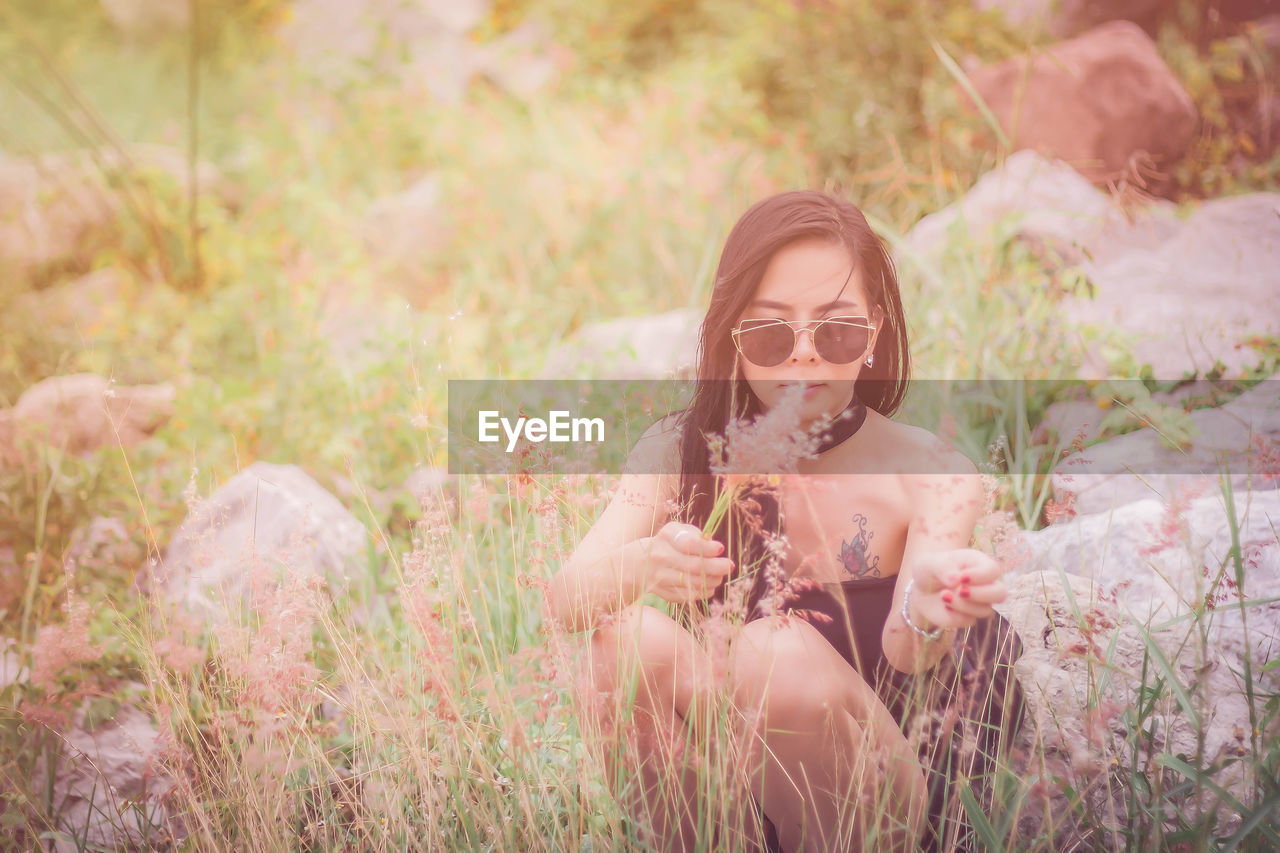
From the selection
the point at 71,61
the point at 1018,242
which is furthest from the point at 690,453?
the point at 71,61

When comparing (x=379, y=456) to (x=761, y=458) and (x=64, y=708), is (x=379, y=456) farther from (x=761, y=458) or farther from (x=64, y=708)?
(x=761, y=458)

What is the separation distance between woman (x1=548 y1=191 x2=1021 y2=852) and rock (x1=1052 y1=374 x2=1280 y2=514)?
2.63ft

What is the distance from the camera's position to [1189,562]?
195cm

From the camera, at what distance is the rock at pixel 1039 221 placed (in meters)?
3.36

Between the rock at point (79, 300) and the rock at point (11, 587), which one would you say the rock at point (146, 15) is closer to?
the rock at point (79, 300)

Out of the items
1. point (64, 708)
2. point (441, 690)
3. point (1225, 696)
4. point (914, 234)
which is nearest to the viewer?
point (441, 690)

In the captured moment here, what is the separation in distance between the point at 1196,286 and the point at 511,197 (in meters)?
3.19

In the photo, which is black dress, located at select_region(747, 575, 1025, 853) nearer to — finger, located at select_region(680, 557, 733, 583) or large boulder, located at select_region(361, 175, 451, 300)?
finger, located at select_region(680, 557, 733, 583)

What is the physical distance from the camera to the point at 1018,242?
352 cm

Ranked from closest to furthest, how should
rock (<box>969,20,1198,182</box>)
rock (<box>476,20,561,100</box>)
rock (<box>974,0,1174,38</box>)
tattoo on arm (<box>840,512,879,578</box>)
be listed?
tattoo on arm (<box>840,512,879,578</box>) < rock (<box>969,20,1198,182</box>) < rock (<box>974,0,1174,38</box>) < rock (<box>476,20,561,100</box>)

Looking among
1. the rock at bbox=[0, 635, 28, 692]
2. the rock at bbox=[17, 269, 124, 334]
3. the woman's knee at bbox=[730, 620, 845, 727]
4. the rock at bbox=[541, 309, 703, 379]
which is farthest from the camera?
the rock at bbox=[17, 269, 124, 334]

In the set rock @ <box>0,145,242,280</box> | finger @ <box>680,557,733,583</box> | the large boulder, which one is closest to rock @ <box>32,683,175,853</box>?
finger @ <box>680,557,733,583</box>

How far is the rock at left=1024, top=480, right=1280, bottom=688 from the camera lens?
175 cm

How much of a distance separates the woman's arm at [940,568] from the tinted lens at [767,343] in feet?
1.13
